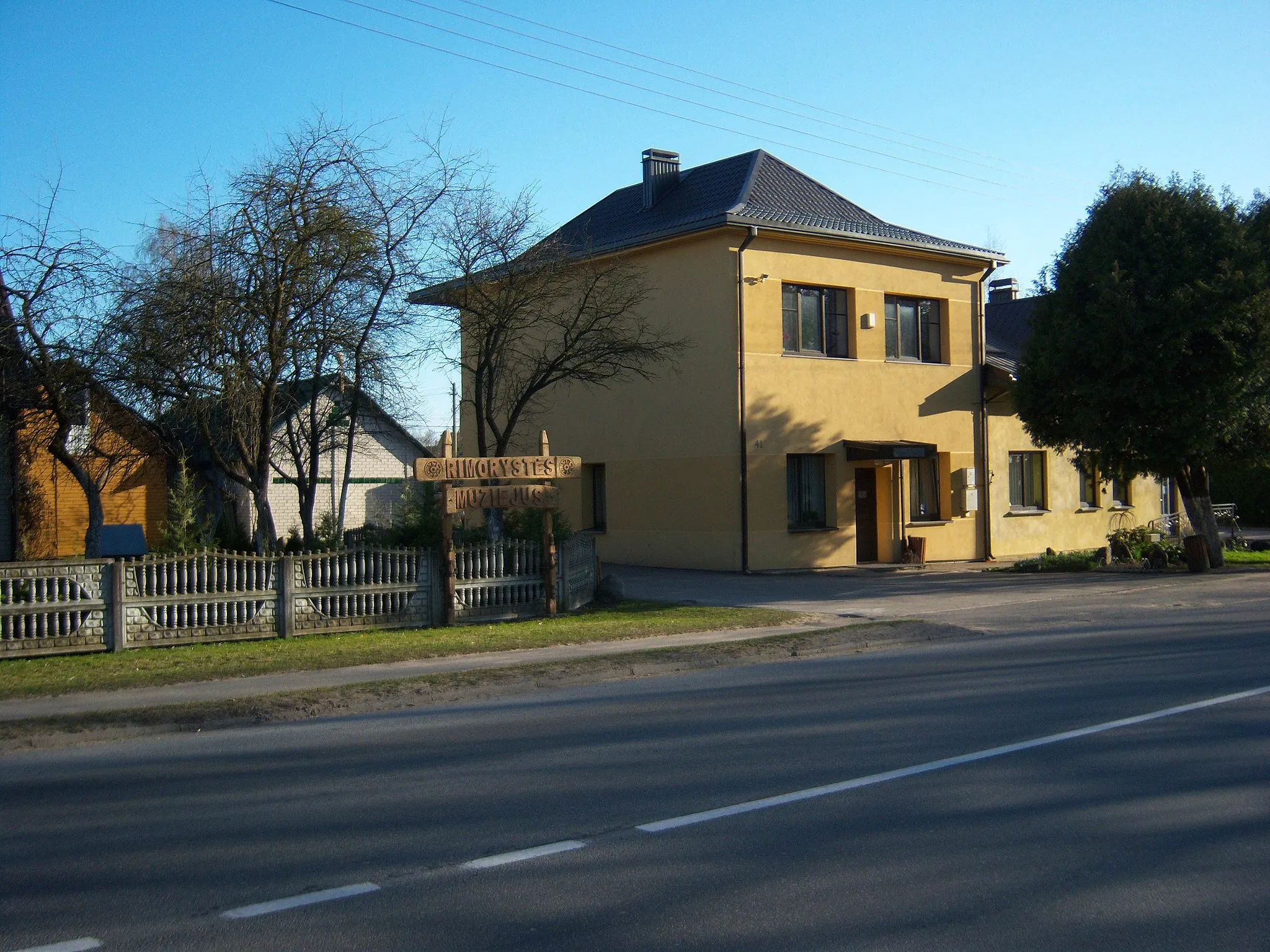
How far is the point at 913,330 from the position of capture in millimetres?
27828

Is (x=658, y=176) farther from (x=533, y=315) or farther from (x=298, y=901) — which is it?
(x=298, y=901)

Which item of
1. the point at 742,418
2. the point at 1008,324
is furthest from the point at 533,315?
the point at 1008,324

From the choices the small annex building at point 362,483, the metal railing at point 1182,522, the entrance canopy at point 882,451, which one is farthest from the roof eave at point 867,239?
the metal railing at point 1182,522

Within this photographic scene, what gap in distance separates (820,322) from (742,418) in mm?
3540

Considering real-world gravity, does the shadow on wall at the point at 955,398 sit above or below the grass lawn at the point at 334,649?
above

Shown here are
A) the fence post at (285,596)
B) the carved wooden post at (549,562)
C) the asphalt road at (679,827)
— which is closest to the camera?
the asphalt road at (679,827)

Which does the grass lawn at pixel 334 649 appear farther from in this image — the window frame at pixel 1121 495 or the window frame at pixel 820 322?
the window frame at pixel 1121 495

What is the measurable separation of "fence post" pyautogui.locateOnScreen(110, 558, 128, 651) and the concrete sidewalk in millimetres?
2323

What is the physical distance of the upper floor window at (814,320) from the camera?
82.8ft

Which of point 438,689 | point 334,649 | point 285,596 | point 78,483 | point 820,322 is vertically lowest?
point 438,689

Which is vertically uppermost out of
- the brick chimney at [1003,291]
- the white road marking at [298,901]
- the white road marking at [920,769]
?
the brick chimney at [1003,291]

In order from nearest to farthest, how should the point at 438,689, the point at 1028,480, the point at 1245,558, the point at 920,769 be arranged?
the point at 920,769, the point at 438,689, the point at 1245,558, the point at 1028,480

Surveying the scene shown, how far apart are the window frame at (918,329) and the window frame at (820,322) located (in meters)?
1.18

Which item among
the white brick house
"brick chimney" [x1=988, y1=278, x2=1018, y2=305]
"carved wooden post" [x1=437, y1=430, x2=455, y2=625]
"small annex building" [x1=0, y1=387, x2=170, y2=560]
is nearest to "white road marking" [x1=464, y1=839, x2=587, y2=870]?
"carved wooden post" [x1=437, y1=430, x2=455, y2=625]
